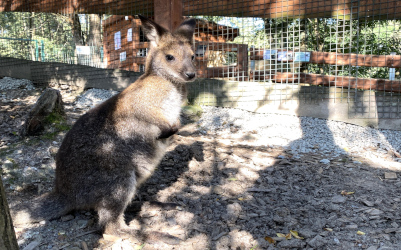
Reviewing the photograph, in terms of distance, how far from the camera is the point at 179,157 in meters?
5.12

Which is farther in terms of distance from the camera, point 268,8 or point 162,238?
point 268,8

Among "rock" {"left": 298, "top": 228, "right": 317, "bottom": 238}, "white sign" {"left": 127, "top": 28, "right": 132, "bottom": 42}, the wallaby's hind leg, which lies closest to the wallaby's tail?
the wallaby's hind leg

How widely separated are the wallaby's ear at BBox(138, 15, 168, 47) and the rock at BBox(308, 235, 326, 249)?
109 inches

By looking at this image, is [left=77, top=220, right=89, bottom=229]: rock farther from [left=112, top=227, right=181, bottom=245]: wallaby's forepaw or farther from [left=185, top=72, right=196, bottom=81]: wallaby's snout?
[left=185, top=72, right=196, bottom=81]: wallaby's snout

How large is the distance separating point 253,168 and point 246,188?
58 cm

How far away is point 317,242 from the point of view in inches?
120

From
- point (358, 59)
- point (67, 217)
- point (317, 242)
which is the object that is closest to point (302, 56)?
point (358, 59)

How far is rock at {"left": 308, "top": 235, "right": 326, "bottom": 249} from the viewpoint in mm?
3020

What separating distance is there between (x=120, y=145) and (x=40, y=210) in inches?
38.5

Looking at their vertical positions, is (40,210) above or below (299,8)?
below

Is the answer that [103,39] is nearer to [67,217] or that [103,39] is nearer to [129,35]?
[129,35]

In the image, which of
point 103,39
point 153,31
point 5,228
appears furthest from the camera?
point 103,39

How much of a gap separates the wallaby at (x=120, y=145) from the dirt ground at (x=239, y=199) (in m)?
0.26

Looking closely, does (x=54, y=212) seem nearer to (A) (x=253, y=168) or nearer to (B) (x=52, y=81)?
(A) (x=253, y=168)
